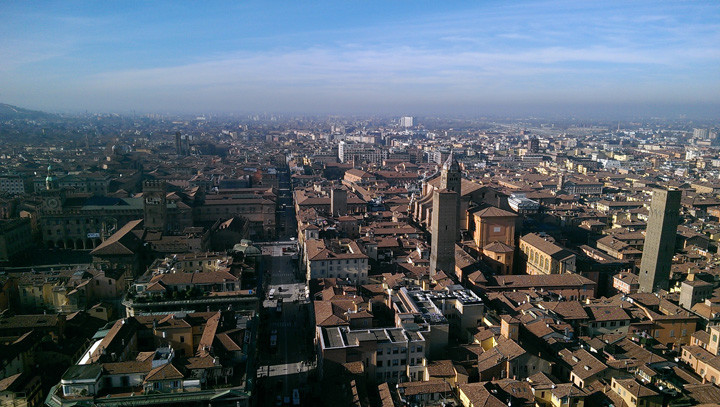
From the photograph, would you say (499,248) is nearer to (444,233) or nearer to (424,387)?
(444,233)

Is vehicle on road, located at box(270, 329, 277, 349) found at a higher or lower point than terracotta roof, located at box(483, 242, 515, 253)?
lower

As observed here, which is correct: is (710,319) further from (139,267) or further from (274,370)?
(139,267)

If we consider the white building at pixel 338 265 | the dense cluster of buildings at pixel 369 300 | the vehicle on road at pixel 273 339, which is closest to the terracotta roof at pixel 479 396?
the dense cluster of buildings at pixel 369 300

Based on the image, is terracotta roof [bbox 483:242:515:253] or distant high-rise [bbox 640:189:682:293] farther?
terracotta roof [bbox 483:242:515:253]

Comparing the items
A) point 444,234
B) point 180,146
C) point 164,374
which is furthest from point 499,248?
point 180,146

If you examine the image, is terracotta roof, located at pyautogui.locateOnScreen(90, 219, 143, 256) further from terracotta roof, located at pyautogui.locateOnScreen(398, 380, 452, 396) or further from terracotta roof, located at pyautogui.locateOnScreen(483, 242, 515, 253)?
terracotta roof, located at pyautogui.locateOnScreen(483, 242, 515, 253)

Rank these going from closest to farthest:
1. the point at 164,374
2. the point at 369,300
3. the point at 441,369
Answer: the point at 164,374 → the point at 441,369 → the point at 369,300

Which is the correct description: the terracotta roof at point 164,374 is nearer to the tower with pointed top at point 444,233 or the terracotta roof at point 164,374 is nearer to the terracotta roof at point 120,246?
the terracotta roof at point 120,246

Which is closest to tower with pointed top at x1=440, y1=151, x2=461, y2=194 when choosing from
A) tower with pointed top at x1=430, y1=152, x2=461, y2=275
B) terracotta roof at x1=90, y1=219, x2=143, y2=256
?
tower with pointed top at x1=430, y1=152, x2=461, y2=275
